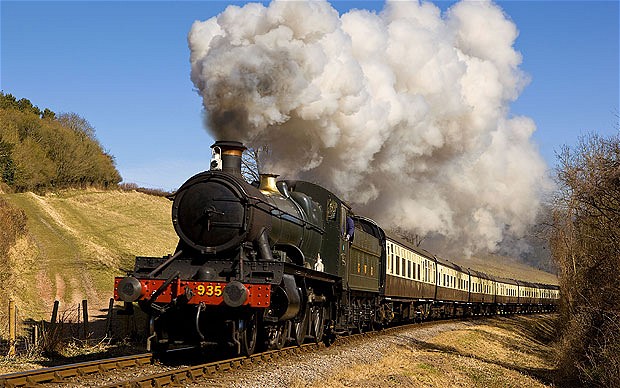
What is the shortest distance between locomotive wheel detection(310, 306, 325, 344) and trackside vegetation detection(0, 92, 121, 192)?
128ft

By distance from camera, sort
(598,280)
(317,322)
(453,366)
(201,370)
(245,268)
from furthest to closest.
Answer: (598,280)
(317,322)
(453,366)
(245,268)
(201,370)

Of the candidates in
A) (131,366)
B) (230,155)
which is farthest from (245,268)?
(131,366)

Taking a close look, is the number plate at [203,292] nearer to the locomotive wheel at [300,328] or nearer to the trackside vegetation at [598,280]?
the locomotive wheel at [300,328]

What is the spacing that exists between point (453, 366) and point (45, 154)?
47.7 metres

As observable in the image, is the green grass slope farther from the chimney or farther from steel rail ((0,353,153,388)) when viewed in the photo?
the chimney

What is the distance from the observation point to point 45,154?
54938 millimetres

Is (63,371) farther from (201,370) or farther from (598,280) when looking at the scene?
(598,280)

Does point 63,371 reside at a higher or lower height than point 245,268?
lower

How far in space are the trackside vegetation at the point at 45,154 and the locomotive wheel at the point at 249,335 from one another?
4108cm

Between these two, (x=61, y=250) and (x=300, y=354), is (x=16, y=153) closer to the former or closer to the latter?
(x=61, y=250)

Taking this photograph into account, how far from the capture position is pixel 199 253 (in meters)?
12.1

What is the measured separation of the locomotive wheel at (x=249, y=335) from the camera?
A: 11.7 meters

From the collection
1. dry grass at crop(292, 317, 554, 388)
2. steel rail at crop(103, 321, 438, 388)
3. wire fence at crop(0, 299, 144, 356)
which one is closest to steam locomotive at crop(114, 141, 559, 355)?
steel rail at crop(103, 321, 438, 388)

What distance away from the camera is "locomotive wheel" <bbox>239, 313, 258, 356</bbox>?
11.7 m
